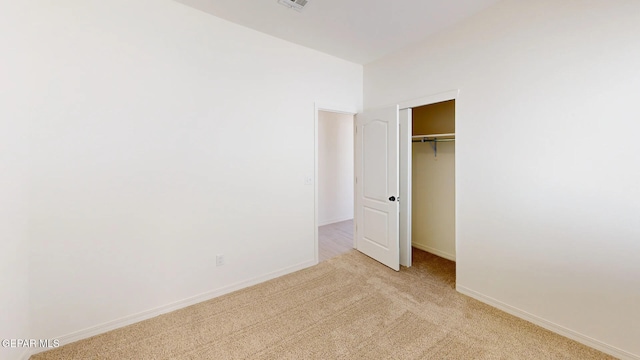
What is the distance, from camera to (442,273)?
3.00 m

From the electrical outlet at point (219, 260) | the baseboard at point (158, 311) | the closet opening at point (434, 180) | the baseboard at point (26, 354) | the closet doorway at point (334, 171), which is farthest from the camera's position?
the closet doorway at point (334, 171)

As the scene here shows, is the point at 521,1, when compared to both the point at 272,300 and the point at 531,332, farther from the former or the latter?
the point at 272,300

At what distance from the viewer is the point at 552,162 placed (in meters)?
1.98

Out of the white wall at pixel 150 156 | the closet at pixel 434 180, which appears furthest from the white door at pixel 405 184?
the white wall at pixel 150 156

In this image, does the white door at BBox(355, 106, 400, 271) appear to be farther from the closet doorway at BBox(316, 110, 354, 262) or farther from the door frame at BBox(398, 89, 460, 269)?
the closet doorway at BBox(316, 110, 354, 262)

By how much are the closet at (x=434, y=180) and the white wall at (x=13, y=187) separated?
3.92 metres

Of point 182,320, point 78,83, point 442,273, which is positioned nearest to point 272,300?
point 182,320

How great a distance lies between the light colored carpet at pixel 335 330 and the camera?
1.77 m

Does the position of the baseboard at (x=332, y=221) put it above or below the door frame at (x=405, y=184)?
below

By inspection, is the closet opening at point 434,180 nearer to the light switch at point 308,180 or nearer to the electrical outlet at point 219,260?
the light switch at point 308,180

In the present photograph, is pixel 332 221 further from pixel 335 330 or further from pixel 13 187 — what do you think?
pixel 13 187

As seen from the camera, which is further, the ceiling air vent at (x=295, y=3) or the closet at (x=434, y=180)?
the closet at (x=434, y=180)

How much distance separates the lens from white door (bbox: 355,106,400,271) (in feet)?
10.0

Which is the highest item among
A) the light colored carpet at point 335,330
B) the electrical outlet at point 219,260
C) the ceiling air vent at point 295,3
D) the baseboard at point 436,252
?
the ceiling air vent at point 295,3
